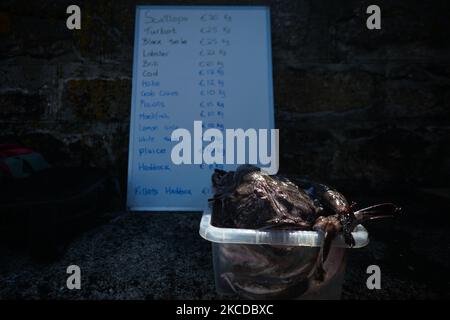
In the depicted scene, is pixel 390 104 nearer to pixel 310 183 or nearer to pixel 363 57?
pixel 363 57

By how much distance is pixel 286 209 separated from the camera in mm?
746

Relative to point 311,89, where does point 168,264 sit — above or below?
below

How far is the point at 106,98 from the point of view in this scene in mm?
1404

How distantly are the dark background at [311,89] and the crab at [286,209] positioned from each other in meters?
0.62

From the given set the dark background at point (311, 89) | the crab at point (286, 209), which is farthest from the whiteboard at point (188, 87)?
the crab at point (286, 209)

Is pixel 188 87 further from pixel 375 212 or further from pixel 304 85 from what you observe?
pixel 375 212

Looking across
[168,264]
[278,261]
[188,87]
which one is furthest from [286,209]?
[188,87]

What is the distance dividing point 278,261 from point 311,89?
94 centimetres

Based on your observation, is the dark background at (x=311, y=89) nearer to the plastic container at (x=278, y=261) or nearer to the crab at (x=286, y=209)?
the crab at (x=286, y=209)

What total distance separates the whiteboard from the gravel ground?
0.16 m

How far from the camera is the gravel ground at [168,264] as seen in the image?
0.80m
